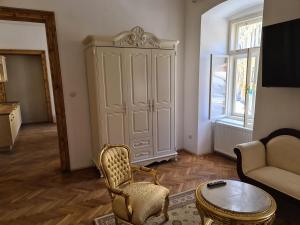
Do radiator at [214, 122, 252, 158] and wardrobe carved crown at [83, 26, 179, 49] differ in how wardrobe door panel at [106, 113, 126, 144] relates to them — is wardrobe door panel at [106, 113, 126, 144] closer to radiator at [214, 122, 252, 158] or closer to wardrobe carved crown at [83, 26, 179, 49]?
wardrobe carved crown at [83, 26, 179, 49]

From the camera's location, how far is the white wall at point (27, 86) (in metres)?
7.10

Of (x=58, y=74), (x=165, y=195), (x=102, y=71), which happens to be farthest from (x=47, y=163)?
(x=165, y=195)

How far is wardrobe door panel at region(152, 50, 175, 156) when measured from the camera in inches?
138

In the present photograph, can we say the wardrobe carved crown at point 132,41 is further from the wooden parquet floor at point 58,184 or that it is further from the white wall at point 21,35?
the white wall at point 21,35

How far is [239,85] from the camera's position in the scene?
13.5 feet

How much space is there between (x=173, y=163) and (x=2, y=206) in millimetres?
2621

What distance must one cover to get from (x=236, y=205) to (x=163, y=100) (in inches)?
86.3

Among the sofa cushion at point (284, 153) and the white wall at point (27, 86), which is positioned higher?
the white wall at point (27, 86)

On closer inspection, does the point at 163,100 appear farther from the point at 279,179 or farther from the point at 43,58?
the point at 43,58

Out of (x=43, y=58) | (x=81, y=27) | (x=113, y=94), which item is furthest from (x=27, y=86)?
(x=113, y=94)

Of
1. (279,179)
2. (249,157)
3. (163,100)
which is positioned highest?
(163,100)

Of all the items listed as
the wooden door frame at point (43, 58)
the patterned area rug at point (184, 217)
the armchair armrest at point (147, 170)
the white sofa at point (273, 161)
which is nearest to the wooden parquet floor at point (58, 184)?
the patterned area rug at point (184, 217)

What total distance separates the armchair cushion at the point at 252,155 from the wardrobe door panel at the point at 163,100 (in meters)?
1.35

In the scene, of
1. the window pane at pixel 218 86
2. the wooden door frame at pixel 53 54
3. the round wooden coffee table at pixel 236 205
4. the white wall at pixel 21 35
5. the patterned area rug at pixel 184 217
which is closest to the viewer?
the round wooden coffee table at pixel 236 205
